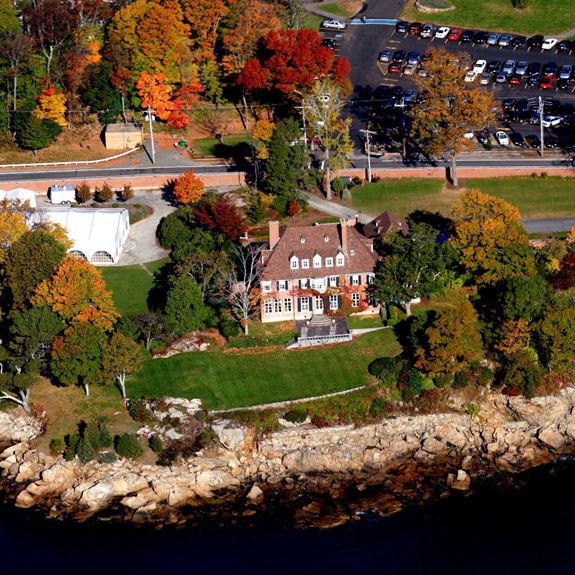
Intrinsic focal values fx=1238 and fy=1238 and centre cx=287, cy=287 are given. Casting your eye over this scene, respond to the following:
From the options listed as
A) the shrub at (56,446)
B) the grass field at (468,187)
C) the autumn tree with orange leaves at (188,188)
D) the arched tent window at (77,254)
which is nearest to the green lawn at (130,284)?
the arched tent window at (77,254)

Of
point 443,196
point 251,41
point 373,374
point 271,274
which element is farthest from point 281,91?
point 373,374

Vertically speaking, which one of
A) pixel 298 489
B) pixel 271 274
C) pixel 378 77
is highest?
pixel 378 77

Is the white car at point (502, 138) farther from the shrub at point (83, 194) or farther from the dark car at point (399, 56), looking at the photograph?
the shrub at point (83, 194)

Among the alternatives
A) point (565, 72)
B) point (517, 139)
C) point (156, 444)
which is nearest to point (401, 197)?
point (517, 139)

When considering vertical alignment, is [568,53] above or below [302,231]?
above

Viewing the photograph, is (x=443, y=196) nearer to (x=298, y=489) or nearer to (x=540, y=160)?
(x=540, y=160)

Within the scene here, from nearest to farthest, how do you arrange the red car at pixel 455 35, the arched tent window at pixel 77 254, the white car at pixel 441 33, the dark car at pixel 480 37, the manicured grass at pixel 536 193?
the arched tent window at pixel 77 254, the manicured grass at pixel 536 193, the dark car at pixel 480 37, the red car at pixel 455 35, the white car at pixel 441 33
